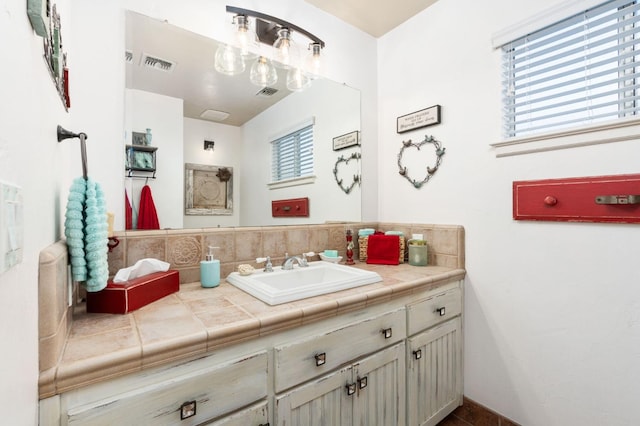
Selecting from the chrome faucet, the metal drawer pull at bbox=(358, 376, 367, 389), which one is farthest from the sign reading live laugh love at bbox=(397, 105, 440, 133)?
the metal drawer pull at bbox=(358, 376, 367, 389)

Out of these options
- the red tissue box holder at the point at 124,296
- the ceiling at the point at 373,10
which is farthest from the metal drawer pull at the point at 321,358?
the ceiling at the point at 373,10

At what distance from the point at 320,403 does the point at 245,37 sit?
1654mm

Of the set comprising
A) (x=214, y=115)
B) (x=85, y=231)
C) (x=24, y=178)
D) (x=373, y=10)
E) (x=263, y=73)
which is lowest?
(x=85, y=231)

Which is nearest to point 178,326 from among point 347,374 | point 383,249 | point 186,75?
point 347,374

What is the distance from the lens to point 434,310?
4.77 feet

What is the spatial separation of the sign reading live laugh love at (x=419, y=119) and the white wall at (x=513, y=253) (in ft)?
0.14

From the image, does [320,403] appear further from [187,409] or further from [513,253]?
[513,253]

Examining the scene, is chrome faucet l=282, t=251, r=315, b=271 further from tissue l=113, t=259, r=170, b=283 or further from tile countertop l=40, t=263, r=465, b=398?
tissue l=113, t=259, r=170, b=283

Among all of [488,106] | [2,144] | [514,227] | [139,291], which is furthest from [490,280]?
[2,144]

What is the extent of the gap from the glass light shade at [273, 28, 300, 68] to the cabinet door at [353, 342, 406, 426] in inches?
61.4

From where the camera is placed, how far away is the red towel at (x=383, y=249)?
5.78 feet

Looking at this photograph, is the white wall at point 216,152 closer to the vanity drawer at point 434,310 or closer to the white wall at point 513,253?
the vanity drawer at point 434,310

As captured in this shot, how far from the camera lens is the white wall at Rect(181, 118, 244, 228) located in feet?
4.56

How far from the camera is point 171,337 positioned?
0.76 metres
